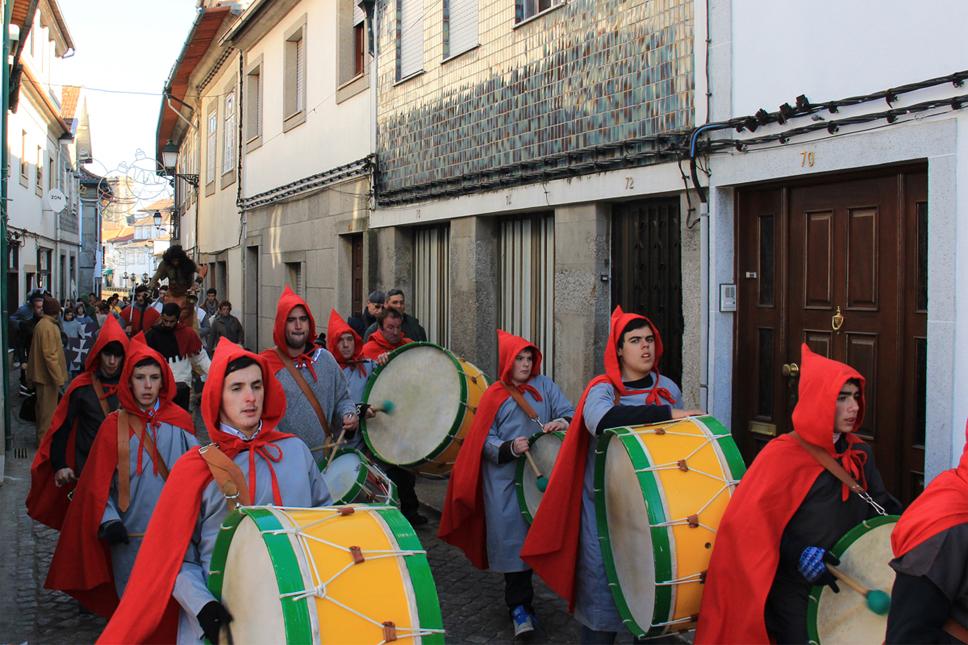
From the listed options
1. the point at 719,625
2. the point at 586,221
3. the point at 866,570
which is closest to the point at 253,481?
the point at 719,625

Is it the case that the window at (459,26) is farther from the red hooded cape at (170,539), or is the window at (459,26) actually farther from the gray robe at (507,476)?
the red hooded cape at (170,539)

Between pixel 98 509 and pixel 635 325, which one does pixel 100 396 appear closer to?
pixel 98 509

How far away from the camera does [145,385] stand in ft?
16.2

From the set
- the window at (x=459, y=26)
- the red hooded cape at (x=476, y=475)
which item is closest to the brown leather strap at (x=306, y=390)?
the red hooded cape at (x=476, y=475)

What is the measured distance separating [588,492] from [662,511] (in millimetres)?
904

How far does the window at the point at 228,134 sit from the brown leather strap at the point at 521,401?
18225 mm

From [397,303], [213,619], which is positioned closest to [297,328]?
[397,303]

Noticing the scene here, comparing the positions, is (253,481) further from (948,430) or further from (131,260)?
(131,260)

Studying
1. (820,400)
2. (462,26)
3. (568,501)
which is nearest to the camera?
(820,400)

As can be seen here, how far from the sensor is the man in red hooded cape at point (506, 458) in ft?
18.2

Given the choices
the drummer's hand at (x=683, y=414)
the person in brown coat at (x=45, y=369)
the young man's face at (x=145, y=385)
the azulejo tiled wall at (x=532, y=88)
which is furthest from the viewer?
the person in brown coat at (x=45, y=369)

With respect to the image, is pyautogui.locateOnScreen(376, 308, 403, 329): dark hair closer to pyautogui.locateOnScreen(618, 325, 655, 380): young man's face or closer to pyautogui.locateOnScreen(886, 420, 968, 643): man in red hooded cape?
pyautogui.locateOnScreen(618, 325, 655, 380): young man's face

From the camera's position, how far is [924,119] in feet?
17.5

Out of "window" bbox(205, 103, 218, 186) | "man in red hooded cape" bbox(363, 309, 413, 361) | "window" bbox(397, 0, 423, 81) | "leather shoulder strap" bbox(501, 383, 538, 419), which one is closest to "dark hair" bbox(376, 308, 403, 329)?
"man in red hooded cape" bbox(363, 309, 413, 361)
